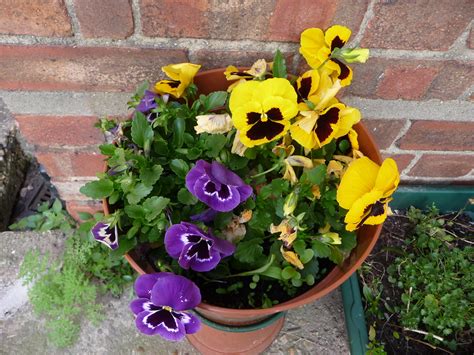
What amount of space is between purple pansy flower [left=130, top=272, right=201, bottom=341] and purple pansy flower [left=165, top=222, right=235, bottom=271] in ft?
0.10

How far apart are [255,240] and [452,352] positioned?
675 mm

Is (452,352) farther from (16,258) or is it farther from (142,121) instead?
(16,258)

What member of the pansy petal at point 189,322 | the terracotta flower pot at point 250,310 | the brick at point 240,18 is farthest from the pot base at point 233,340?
the brick at point 240,18

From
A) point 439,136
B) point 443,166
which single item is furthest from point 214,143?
point 443,166

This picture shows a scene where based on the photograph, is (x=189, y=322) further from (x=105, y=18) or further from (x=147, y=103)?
(x=105, y=18)

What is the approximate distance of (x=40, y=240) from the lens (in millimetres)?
1206

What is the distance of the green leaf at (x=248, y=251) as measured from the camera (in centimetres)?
75

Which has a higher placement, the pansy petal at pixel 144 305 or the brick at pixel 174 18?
the brick at pixel 174 18

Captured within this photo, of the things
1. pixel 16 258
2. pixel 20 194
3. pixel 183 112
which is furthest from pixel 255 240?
pixel 20 194

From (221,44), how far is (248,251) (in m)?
0.36

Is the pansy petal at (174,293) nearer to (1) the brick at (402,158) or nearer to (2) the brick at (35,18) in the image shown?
(2) the brick at (35,18)

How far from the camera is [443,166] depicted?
1.19 meters

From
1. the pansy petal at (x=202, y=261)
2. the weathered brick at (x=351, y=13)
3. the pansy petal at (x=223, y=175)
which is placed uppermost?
the weathered brick at (x=351, y=13)

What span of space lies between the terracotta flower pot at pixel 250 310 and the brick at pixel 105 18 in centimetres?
15
